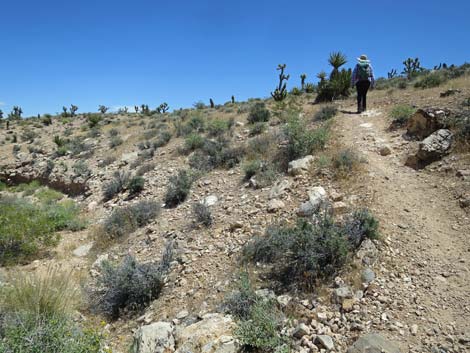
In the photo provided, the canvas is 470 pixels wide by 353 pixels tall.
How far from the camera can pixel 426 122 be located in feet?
23.8

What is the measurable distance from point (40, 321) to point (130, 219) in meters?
4.45

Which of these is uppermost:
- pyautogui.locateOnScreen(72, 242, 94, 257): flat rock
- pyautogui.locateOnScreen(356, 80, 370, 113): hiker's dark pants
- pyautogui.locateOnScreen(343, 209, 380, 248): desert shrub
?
pyautogui.locateOnScreen(356, 80, 370, 113): hiker's dark pants

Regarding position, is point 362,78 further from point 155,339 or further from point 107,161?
point 107,161

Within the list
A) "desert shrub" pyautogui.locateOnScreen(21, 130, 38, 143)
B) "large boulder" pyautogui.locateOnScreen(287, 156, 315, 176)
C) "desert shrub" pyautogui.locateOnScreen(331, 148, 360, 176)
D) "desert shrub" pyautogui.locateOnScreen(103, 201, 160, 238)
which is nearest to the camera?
"desert shrub" pyautogui.locateOnScreen(331, 148, 360, 176)

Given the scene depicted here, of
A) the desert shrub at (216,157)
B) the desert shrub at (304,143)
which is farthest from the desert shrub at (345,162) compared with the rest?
the desert shrub at (216,157)

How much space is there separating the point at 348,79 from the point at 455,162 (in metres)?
8.75

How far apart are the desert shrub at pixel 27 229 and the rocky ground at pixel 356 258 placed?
1.53ft

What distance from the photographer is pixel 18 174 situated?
15492mm

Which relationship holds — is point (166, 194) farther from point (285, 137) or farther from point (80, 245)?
point (285, 137)

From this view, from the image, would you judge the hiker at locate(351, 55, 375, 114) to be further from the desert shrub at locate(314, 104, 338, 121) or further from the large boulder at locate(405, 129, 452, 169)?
the large boulder at locate(405, 129, 452, 169)

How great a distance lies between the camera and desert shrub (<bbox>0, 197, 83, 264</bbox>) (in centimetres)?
712

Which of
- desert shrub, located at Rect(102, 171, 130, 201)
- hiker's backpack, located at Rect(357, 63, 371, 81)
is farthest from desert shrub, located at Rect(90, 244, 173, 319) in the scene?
hiker's backpack, located at Rect(357, 63, 371, 81)

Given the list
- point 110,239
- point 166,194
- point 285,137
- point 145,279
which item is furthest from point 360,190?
point 110,239

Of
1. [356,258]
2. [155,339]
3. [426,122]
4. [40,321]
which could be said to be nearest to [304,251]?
[356,258]
